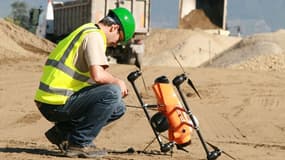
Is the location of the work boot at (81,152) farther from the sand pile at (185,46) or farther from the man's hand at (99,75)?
the sand pile at (185,46)

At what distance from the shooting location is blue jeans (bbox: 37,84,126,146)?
7410 mm

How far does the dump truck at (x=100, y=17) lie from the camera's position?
24.7m

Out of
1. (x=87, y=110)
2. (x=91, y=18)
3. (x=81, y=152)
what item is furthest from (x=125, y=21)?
(x=91, y=18)

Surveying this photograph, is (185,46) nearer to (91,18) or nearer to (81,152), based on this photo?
(91,18)

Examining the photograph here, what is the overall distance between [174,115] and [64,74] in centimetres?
135

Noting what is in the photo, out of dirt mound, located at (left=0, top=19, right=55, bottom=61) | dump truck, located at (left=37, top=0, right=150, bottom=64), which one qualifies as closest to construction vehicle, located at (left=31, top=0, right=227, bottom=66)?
dump truck, located at (left=37, top=0, right=150, bottom=64)

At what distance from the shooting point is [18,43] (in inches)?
998

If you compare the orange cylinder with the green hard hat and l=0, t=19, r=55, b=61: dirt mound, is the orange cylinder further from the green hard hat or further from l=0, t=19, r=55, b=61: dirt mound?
l=0, t=19, r=55, b=61: dirt mound

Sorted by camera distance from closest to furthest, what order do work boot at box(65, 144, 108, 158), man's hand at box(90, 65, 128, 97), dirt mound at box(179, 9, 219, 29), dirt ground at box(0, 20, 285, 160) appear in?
man's hand at box(90, 65, 128, 97) → work boot at box(65, 144, 108, 158) → dirt ground at box(0, 20, 285, 160) → dirt mound at box(179, 9, 219, 29)

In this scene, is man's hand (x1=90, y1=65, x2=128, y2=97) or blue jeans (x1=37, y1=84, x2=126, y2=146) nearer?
man's hand (x1=90, y1=65, x2=128, y2=97)

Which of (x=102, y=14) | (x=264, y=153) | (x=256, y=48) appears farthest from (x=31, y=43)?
(x=264, y=153)

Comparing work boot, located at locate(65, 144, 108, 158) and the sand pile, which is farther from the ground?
work boot, located at locate(65, 144, 108, 158)

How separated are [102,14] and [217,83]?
8509 mm

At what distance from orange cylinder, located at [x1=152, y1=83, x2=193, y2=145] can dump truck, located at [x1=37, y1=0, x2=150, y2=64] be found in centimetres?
1540
